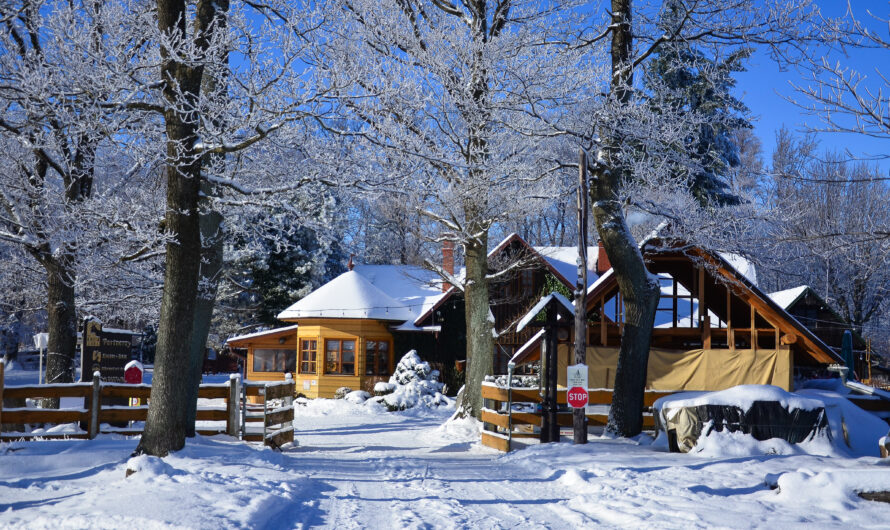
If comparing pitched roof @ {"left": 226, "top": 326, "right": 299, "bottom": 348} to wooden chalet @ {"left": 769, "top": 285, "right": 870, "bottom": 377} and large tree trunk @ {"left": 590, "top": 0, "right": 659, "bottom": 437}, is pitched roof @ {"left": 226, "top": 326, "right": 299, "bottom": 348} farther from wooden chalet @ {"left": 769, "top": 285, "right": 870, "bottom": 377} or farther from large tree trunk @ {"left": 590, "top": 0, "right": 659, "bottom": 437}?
large tree trunk @ {"left": 590, "top": 0, "right": 659, "bottom": 437}

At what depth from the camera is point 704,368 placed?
21.3 meters

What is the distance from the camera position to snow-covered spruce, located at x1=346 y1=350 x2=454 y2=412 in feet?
86.3

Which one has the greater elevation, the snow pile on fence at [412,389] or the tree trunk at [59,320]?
the tree trunk at [59,320]

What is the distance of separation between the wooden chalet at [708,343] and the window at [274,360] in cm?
1523

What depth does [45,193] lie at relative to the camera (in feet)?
45.3

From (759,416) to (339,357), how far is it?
2165 centimetres

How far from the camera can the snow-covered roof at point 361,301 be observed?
101 feet

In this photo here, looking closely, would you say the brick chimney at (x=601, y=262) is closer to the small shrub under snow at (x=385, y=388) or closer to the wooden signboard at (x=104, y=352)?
the small shrub under snow at (x=385, y=388)

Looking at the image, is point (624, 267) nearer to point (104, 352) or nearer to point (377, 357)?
point (104, 352)

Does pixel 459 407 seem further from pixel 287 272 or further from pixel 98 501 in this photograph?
pixel 287 272

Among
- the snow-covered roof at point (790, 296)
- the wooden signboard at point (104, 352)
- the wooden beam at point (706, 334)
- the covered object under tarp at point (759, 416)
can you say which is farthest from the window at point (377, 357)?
the covered object under tarp at point (759, 416)

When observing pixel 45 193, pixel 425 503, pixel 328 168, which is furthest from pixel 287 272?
pixel 425 503

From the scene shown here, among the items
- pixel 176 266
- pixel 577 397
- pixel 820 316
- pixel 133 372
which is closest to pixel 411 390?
pixel 133 372

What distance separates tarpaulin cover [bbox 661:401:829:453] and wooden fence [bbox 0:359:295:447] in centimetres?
713
